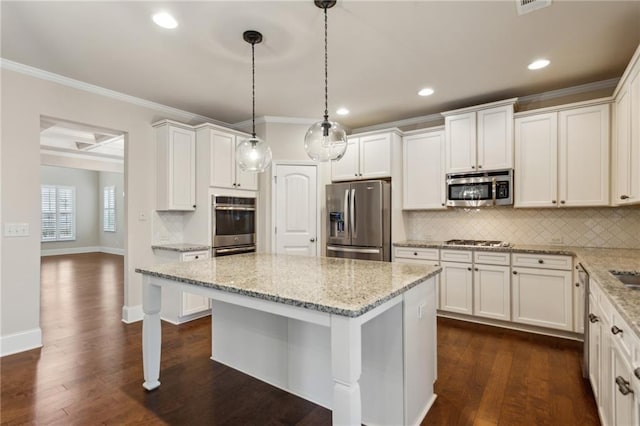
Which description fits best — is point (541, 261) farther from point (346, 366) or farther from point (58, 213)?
point (58, 213)

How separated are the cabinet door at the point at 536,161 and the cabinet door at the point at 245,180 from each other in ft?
10.7

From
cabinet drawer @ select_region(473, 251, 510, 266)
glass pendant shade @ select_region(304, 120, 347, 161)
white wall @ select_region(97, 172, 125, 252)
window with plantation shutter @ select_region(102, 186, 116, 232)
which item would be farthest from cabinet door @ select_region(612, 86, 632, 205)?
window with plantation shutter @ select_region(102, 186, 116, 232)

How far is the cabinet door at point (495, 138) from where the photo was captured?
355cm

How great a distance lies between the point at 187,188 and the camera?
409 cm

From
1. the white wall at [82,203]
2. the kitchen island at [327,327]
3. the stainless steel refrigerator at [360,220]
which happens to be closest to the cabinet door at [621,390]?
the kitchen island at [327,327]

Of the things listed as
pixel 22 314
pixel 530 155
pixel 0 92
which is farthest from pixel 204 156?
pixel 530 155

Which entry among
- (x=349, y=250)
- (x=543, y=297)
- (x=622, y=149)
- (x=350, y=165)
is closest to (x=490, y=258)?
(x=543, y=297)

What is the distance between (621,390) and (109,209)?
39.6 ft

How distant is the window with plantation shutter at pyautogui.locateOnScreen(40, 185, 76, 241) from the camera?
956 cm

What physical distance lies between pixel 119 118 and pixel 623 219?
18.2 ft

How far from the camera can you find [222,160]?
13.6ft

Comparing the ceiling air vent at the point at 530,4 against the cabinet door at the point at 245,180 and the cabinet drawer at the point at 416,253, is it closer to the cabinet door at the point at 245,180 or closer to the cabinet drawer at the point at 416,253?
the cabinet drawer at the point at 416,253

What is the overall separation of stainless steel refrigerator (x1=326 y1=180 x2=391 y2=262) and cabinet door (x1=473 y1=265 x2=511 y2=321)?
1055mm

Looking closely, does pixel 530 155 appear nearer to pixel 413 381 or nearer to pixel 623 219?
pixel 623 219
